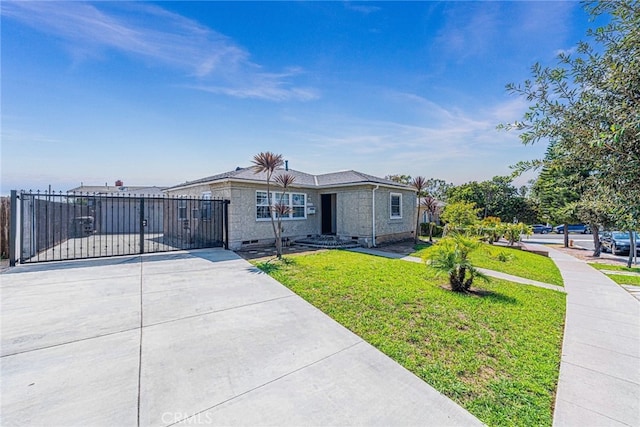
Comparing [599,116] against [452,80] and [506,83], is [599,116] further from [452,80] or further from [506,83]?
[452,80]

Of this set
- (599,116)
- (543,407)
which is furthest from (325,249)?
(599,116)

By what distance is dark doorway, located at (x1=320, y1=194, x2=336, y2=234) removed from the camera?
52.8ft

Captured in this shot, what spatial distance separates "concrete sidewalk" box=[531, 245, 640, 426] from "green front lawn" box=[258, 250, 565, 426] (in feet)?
0.48

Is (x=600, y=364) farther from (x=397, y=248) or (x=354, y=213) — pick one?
(x=354, y=213)

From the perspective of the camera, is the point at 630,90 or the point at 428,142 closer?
the point at 630,90

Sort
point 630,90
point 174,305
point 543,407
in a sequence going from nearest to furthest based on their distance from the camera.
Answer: point 630,90, point 543,407, point 174,305

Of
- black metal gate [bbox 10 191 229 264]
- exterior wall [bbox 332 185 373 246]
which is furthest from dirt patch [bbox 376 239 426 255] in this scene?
black metal gate [bbox 10 191 229 264]

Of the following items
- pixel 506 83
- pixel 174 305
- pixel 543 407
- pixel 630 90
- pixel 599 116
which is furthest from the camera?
pixel 174 305

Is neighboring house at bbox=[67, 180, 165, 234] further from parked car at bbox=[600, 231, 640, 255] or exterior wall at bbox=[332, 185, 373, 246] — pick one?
parked car at bbox=[600, 231, 640, 255]

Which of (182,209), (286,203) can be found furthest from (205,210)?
(286,203)

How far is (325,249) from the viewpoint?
497 inches

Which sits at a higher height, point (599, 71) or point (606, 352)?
point (599, 71)

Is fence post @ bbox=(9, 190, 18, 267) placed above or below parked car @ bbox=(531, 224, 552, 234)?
above

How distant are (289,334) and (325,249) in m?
8.53
